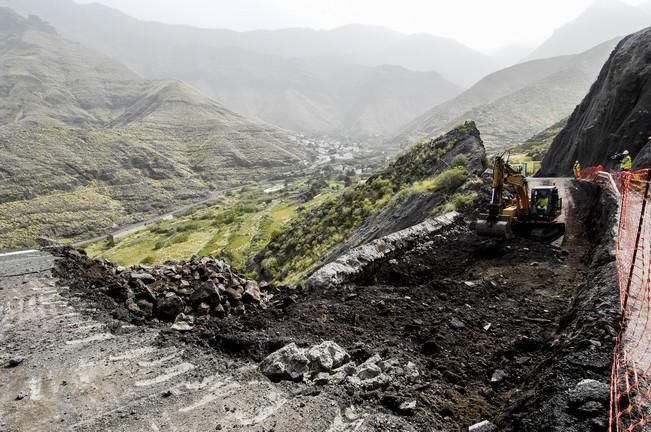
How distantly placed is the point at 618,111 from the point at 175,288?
29130 millimetres

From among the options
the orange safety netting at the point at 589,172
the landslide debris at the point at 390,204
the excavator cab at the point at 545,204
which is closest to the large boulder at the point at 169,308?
the landslide debris at the point at 390,204

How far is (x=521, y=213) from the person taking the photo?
58.1ft

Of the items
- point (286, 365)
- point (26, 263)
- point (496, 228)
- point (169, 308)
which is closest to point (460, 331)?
point (286, 365)

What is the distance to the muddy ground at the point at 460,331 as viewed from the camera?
6059 millimetres

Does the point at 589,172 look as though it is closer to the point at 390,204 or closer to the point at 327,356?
the point at 390,204

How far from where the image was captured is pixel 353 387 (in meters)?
6.62

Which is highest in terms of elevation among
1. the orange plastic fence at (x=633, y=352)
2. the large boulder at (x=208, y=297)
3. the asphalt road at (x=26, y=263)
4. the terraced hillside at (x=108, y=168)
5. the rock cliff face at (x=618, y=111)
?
the rock cliff face at (x=618, y=111)

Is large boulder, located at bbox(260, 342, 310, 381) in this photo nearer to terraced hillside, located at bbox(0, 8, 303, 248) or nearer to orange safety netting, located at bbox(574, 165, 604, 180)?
orange safety netting, located at bbox(574, 165, 604, 180)

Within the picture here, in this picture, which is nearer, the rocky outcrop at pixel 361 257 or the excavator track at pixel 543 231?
the rocky outcrop at pixel 361 257

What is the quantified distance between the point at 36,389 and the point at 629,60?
35.7 m

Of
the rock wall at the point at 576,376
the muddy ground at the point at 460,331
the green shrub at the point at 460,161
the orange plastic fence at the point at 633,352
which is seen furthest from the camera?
the green shrub at the point at 460,161

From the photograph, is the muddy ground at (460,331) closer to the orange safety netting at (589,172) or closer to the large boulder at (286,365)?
the large boulder at (286,365)

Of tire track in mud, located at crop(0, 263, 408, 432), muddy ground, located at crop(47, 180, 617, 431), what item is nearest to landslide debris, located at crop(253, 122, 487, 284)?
muddy ground, located at crop(47, 180, 617, 431)

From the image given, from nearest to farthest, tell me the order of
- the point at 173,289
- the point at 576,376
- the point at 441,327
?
the point at 576,376
the point at 441,327
the point at 173,289
